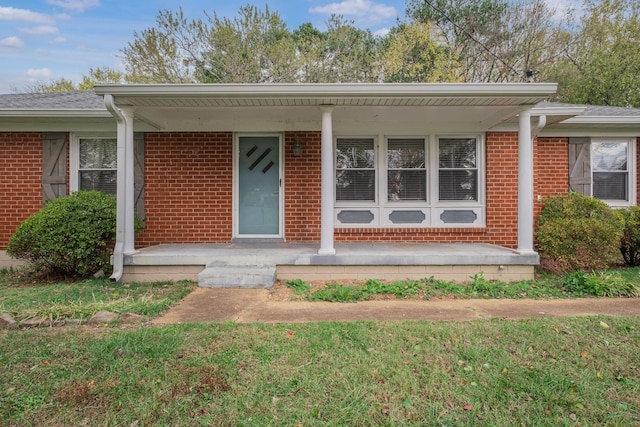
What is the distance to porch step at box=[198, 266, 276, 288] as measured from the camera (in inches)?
204

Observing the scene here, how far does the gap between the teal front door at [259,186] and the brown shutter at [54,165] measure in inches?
133

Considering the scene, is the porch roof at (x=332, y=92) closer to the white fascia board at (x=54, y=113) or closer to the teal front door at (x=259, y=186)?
the white fascia board at (x=54, y=113)

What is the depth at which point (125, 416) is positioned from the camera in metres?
2.20

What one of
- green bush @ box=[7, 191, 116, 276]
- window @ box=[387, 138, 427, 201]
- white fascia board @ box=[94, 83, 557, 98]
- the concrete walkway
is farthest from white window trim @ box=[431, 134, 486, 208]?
green bush @ box=[7, 191, 116, 276]

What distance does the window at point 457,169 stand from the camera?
723cm

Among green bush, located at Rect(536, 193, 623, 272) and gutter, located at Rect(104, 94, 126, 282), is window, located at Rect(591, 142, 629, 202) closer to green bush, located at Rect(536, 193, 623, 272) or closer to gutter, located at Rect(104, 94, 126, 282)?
green bush, located at Rect(536, 193, 623, 272)

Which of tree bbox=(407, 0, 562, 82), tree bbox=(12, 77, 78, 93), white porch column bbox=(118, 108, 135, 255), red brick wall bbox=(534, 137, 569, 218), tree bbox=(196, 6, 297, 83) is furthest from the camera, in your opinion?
tree bbox=(12, 77, 78, 93)

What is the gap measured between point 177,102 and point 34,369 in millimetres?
4059

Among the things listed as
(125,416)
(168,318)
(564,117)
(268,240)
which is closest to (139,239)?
(268,240)

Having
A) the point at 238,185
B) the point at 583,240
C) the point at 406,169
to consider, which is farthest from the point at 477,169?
the point at 238,185

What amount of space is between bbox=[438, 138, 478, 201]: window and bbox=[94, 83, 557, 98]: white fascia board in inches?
79.8

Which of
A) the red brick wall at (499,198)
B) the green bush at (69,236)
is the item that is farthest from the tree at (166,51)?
the red brick wall at (499,198)

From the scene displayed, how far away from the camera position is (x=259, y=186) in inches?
283

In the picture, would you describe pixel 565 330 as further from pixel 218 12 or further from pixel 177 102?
pixel 218 12
